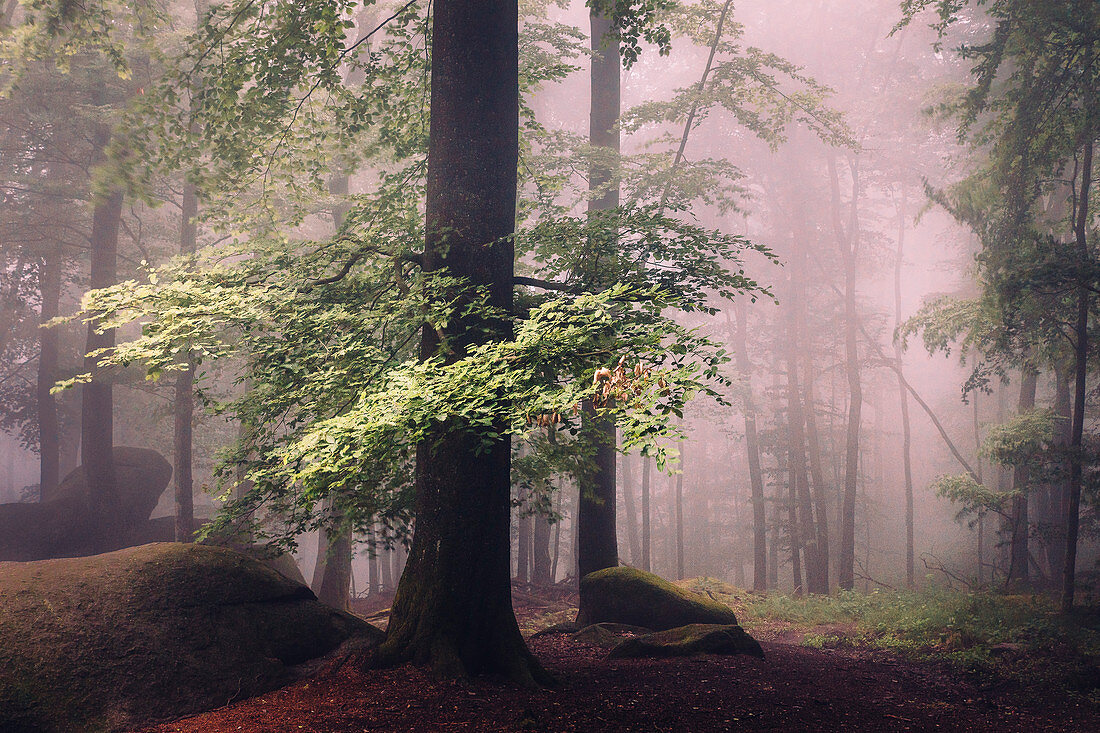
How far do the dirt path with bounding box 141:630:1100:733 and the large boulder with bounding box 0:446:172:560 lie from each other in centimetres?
1604

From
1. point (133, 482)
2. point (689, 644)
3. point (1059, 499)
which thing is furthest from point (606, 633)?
point (133, 482)

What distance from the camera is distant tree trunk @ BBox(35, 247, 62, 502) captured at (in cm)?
1980

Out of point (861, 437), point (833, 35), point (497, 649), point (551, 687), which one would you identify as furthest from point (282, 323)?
point (861, 437)

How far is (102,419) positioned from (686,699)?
17.6 m

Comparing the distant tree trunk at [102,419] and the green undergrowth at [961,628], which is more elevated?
the distant tree trunk at [102,419]

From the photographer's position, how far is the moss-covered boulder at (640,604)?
9.89m

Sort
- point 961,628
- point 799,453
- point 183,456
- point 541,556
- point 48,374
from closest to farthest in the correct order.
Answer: point 961,628, point 183,456, point 541,556, point 48,374, point 799,453

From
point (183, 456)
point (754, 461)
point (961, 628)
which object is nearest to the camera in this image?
point (961, 628)

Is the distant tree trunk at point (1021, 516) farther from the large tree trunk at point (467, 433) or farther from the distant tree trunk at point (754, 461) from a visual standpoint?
the large tree trunk at point (467, 433)

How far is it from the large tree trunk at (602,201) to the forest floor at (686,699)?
6.86 feet

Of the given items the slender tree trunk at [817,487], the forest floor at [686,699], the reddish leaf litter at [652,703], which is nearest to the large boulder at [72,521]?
the forest floor at [686,699]

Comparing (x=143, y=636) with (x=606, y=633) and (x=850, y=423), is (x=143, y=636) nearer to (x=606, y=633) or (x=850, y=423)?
(x=606, y=633)

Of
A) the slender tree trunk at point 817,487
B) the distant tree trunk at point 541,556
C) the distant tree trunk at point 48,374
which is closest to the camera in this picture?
the distant tree trunk at point 541,556

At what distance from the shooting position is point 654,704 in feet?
17.5
